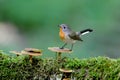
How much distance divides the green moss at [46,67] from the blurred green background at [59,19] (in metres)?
5.78

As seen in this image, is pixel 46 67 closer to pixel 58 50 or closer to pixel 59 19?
pixel 58 50

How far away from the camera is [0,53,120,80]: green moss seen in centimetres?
468

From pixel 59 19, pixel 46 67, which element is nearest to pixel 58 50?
pixel 46 67

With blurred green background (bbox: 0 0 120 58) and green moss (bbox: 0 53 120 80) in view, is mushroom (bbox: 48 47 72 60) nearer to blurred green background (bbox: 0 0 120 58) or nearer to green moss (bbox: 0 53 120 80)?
green moss (bbox: 0 53 120 80)

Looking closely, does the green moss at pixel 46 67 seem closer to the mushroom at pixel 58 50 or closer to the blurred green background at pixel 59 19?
the mushroom at pixel 58 50

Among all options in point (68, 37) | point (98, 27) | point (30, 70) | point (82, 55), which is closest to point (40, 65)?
point (30, 70)

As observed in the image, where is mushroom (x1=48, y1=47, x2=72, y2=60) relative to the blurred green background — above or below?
below

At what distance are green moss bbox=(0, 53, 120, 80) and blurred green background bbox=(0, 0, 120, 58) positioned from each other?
5779 millimetres

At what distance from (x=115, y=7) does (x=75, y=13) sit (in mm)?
925

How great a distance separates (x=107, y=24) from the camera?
1175 cm

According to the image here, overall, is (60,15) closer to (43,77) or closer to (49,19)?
(49,19)

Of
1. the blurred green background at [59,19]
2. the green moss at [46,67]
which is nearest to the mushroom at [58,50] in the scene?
the green moss at [46,67]

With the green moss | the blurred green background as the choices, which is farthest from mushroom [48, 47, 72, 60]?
the blurred green background

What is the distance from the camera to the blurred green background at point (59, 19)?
1112 centimetres
